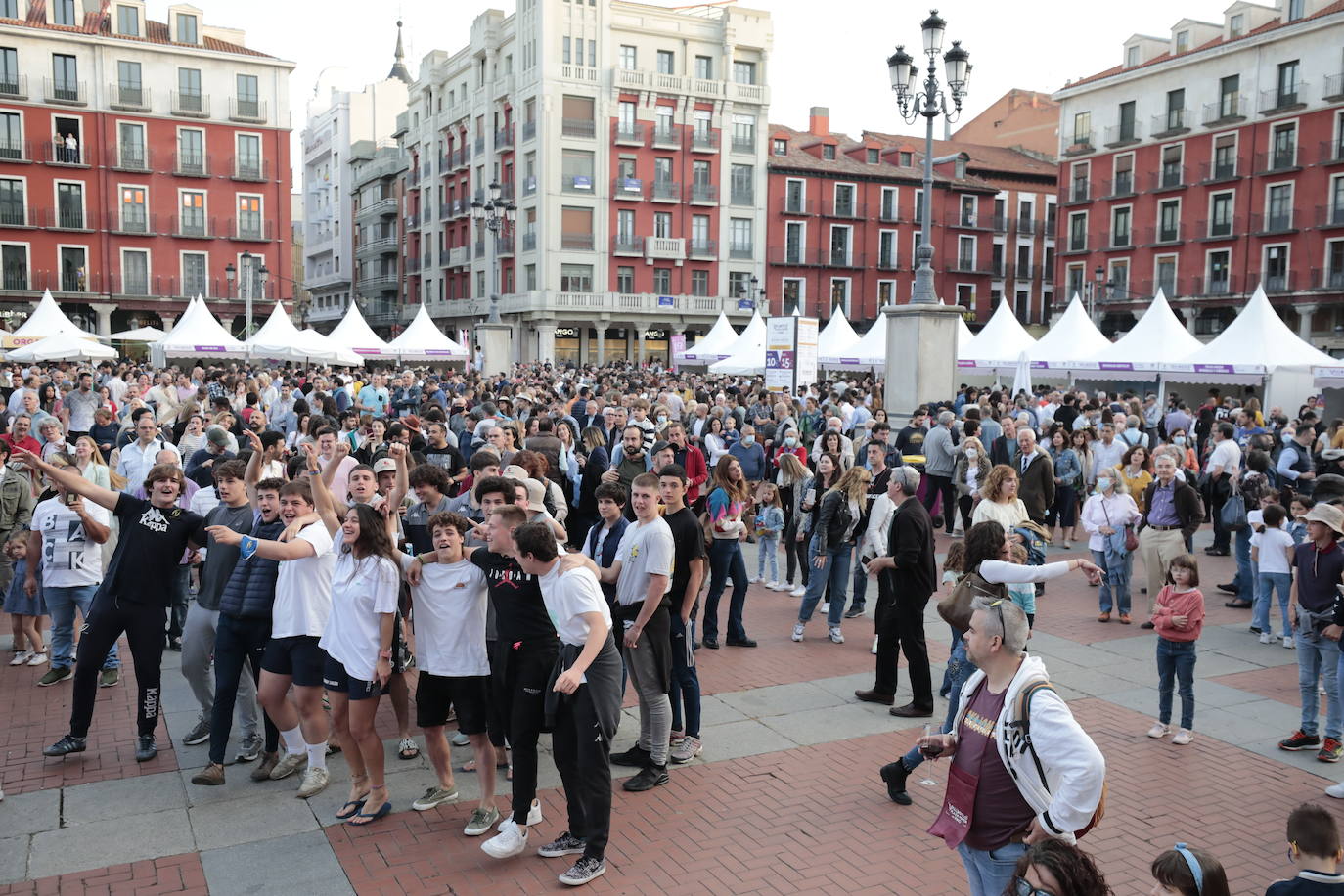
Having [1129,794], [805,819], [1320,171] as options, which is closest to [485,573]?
[805,819]

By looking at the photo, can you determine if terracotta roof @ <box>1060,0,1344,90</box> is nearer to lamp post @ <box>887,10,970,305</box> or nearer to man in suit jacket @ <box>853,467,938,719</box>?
lamp post @ <box>887,10,970,305</box>

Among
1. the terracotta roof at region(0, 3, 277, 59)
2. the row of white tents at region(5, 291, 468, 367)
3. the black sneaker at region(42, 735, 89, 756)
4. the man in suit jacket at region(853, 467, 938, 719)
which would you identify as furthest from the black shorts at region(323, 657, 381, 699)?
the terracotta roof at region(0, 3, 277, 59)

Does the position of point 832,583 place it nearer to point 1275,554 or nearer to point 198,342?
point 1275,554

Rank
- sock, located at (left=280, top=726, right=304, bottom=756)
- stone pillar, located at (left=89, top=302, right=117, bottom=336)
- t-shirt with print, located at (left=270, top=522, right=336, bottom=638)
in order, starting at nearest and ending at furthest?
t-shirt with print, located at (left=270, top=522, right=336, bottom=638) < sock, located at (left=280, top=726, right=304, bottom=756) < stone pillar, located at (left=89, top=302, right=117, bottom=336)

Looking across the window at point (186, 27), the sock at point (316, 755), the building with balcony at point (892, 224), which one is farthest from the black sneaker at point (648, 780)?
the building with balcony at point (892, 224)

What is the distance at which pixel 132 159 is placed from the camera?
42.3 m

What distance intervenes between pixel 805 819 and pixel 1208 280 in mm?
44750

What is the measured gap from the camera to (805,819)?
5.58 meters

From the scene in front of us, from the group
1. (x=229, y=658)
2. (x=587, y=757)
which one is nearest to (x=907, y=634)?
(x=587, y=757)

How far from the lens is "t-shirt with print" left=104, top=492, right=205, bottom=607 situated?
19.9 feet

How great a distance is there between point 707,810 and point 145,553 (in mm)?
3690

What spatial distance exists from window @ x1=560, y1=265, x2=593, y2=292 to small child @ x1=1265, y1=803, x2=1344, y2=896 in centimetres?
4669

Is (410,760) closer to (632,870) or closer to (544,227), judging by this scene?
(632,870)

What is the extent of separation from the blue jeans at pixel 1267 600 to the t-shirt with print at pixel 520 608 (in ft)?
22.2
